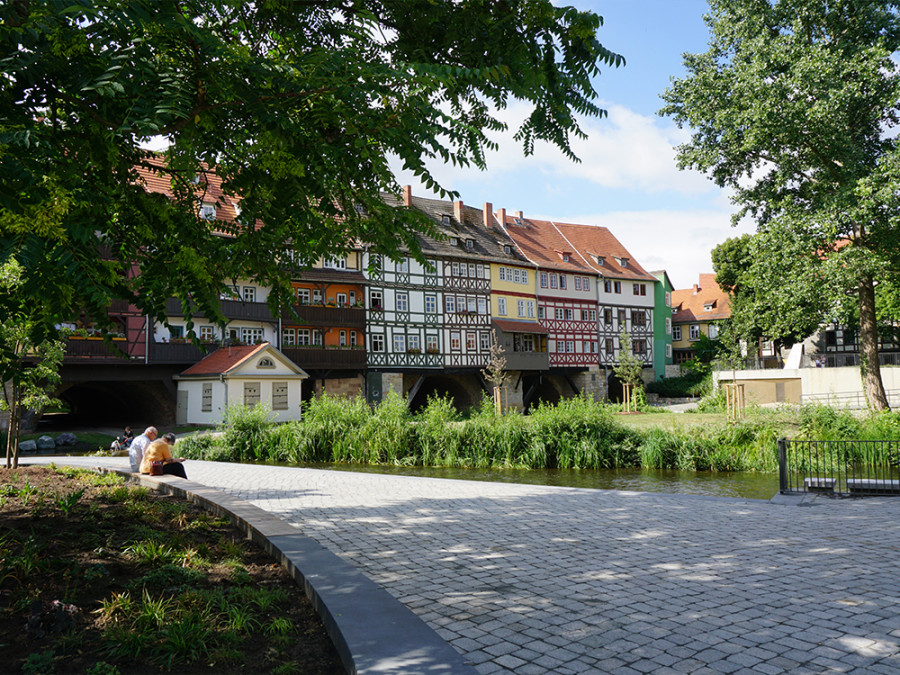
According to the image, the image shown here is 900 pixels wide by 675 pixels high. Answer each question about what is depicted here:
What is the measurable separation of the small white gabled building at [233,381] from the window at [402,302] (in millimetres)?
7132

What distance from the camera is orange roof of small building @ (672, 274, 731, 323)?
5494 cm

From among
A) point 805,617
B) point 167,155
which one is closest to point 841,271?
point 805,617

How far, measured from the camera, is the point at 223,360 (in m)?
29.1

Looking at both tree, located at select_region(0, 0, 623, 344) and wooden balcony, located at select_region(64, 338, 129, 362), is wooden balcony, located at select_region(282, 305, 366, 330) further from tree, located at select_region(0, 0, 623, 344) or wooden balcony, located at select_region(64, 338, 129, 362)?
tree, located at select_region(0, 0, 623, 344)

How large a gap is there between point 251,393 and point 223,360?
6.07 ft

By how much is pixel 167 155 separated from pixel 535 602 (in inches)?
165

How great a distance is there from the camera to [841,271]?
64.1 ft

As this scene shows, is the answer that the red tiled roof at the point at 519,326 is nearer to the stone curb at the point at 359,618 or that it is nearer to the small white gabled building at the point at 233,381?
the small white gabled building at the point at 233,381

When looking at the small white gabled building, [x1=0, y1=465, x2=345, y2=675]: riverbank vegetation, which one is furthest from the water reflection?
the small white gabled building

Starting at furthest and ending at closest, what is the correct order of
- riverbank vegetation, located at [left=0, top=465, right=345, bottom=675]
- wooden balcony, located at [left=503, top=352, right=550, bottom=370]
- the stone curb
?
wooden balcony, located at [left=503, top=352, right=550, bottom=370] < riverbank vegetation, located at [left=0, top=465, right=345, bottom=675] < the stone curb

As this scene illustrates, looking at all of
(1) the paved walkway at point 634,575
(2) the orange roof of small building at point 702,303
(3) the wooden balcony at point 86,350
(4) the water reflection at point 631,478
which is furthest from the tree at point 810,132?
(2) the orange roof of small building at point 702,303

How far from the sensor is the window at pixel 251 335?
102ft

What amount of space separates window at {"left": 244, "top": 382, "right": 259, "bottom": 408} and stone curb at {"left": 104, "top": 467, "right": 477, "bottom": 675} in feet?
78.8

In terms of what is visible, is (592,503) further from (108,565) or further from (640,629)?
(108,565)
